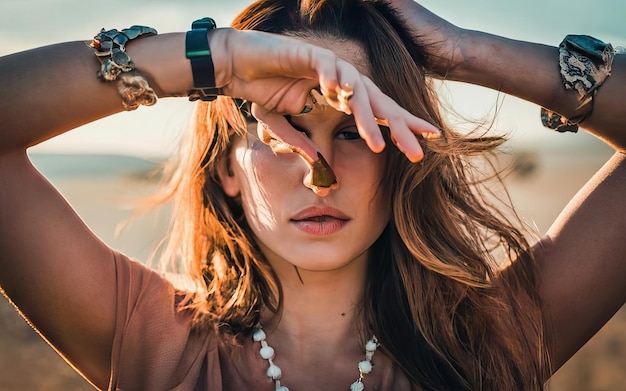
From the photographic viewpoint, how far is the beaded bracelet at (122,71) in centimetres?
233

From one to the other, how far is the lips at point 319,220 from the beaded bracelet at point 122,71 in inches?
23.8

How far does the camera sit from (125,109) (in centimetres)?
238

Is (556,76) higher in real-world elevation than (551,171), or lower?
higher

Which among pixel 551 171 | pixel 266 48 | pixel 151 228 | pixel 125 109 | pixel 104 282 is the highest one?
pixel 266 48

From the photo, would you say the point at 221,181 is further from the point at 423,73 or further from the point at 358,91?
the point at 358,91

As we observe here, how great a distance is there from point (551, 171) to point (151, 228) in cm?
994

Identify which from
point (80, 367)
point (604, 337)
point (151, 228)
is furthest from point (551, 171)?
point (80, 367)

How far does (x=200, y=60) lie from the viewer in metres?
2.31

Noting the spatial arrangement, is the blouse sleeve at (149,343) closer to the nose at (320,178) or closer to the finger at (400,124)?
the nose at (320,178)

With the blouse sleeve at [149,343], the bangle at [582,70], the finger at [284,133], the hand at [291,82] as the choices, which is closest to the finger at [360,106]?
the hand at [291,82]

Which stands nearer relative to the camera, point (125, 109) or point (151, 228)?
point (125, 109)

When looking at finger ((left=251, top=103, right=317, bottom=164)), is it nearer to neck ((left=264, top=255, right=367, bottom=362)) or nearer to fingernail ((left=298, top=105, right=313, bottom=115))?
fingernail ((left=298, top=105, right=313, bottom=115))

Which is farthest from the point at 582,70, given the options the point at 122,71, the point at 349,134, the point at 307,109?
the point at 122,71

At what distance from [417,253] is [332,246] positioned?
33 centimetres
